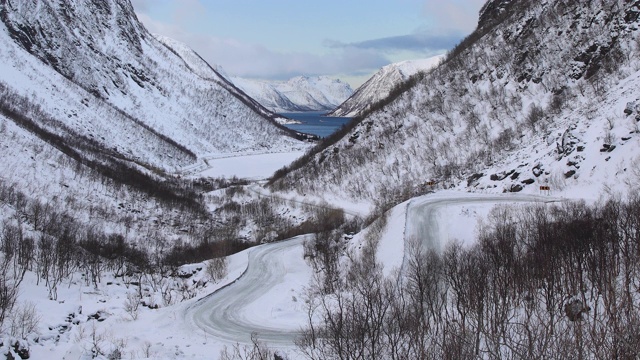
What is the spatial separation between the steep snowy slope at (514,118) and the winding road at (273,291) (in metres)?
6.69

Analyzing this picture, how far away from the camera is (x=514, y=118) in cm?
5997

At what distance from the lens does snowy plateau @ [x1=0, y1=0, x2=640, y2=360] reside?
1775 cm

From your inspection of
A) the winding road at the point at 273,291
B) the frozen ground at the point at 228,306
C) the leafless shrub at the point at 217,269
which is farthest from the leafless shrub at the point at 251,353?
the leafless shrub at the point at 217,269

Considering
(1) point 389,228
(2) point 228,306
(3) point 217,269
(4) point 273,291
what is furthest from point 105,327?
(1) point 389,228

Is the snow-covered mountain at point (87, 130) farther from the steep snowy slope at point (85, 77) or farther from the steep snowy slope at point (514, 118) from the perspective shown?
the steep snowy slope at point (514, 118)

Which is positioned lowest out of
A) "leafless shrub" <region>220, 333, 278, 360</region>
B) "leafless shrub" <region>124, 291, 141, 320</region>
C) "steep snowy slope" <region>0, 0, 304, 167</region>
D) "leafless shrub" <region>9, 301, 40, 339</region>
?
"leafless shrub" <region>220, 333, 278, 360</region>

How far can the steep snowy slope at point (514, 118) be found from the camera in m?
40.7

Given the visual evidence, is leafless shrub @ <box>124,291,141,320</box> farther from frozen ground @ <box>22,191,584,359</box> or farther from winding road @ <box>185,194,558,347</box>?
winding road @ <box>185,194,558,347</box>

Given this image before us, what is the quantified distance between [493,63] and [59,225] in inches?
2522

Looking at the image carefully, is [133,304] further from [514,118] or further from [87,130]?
[87,130]

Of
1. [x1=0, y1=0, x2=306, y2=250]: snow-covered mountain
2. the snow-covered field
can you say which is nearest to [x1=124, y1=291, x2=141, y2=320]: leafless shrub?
[x1=0, y1=0, x2=306, y2=250]: snow-covered mountain

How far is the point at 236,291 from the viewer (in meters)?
32.6

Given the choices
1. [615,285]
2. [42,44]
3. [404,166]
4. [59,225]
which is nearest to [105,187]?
[59,225]

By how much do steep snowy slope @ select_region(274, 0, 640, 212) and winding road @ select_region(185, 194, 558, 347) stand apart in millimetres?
6686
